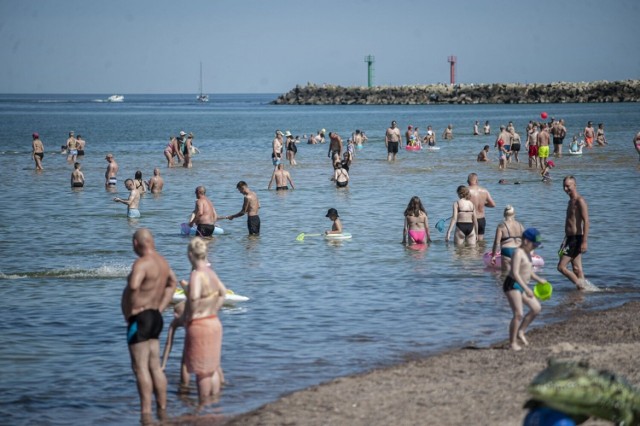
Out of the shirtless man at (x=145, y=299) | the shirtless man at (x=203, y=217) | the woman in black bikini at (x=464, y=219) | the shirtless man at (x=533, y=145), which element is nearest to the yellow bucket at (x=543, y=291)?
the shirtless man at (x=145, y=299)

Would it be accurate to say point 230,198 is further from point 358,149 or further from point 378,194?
point 358,149

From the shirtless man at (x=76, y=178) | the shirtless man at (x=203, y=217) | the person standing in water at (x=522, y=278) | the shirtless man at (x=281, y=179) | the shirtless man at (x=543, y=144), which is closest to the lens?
the person standing in water at (x=522, y=278)

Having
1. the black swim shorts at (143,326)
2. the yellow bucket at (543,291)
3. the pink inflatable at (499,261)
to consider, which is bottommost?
the pink inflatable at (499,261)

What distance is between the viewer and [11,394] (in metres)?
10.4

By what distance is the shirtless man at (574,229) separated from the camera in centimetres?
1378

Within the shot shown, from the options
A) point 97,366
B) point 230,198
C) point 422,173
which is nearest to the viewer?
point 97,366

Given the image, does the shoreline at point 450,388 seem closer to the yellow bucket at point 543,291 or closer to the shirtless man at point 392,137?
the yellow bucket at point 543,291

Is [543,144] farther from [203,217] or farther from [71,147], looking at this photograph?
[71,147]

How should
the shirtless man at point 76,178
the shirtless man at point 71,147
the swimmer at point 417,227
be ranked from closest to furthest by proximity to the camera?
the swimmer at point 417,227 → the shirtless man at point 76,178 → the shirtless man at point 71,147

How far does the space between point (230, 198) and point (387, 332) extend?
17.5 m

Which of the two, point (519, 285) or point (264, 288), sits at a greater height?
point (519, 285)

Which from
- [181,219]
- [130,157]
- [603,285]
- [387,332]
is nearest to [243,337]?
[387,332]

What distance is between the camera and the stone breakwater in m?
154

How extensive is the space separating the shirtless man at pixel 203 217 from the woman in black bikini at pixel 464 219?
483cm
